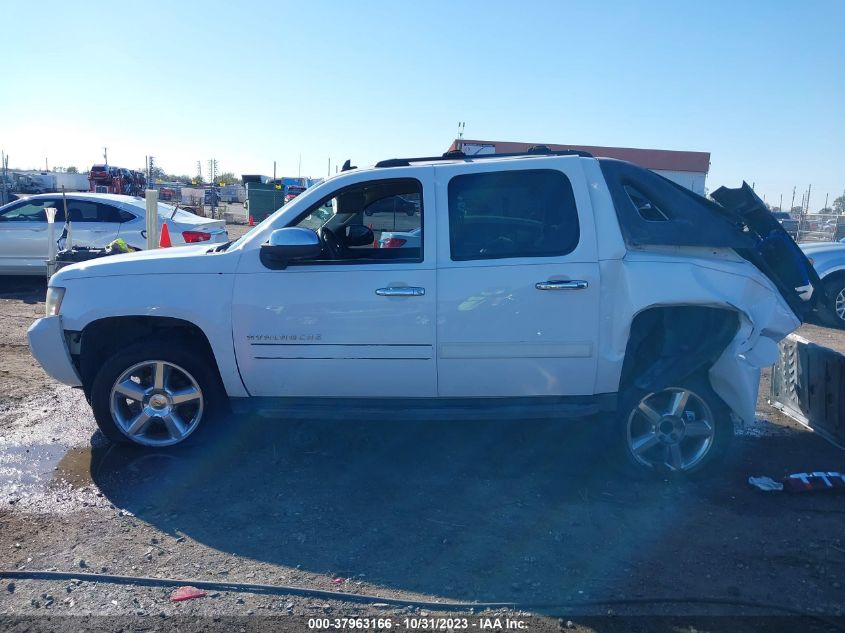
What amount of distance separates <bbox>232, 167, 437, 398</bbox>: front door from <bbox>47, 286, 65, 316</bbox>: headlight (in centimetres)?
131

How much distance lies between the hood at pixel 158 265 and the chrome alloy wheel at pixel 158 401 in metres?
0.64

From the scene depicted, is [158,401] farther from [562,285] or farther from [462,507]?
[562,285]

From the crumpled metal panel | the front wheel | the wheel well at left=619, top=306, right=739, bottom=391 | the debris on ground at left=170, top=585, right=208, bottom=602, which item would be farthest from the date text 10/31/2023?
the crumpled metal panel

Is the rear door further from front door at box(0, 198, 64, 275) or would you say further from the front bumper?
front door at box(0, 198, 64, 275)

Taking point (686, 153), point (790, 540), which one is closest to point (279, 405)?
point (790, 540)

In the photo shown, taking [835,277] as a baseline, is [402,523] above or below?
below

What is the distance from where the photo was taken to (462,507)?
4512mm

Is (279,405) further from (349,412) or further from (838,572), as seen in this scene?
(838,572)

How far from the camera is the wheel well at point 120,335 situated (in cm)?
505

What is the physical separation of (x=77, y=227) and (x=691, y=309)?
1021 centimetres

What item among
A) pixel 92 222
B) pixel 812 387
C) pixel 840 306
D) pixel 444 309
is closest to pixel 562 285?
pixel 444 309

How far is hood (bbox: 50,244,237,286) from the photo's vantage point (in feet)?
16.0

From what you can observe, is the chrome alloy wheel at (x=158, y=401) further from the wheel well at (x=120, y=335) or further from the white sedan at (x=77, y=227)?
the white sedan at (x=77, y=227)

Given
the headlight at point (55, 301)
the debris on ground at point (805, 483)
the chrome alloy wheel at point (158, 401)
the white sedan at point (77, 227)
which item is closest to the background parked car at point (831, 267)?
the debris on ground at point (805, 483)
